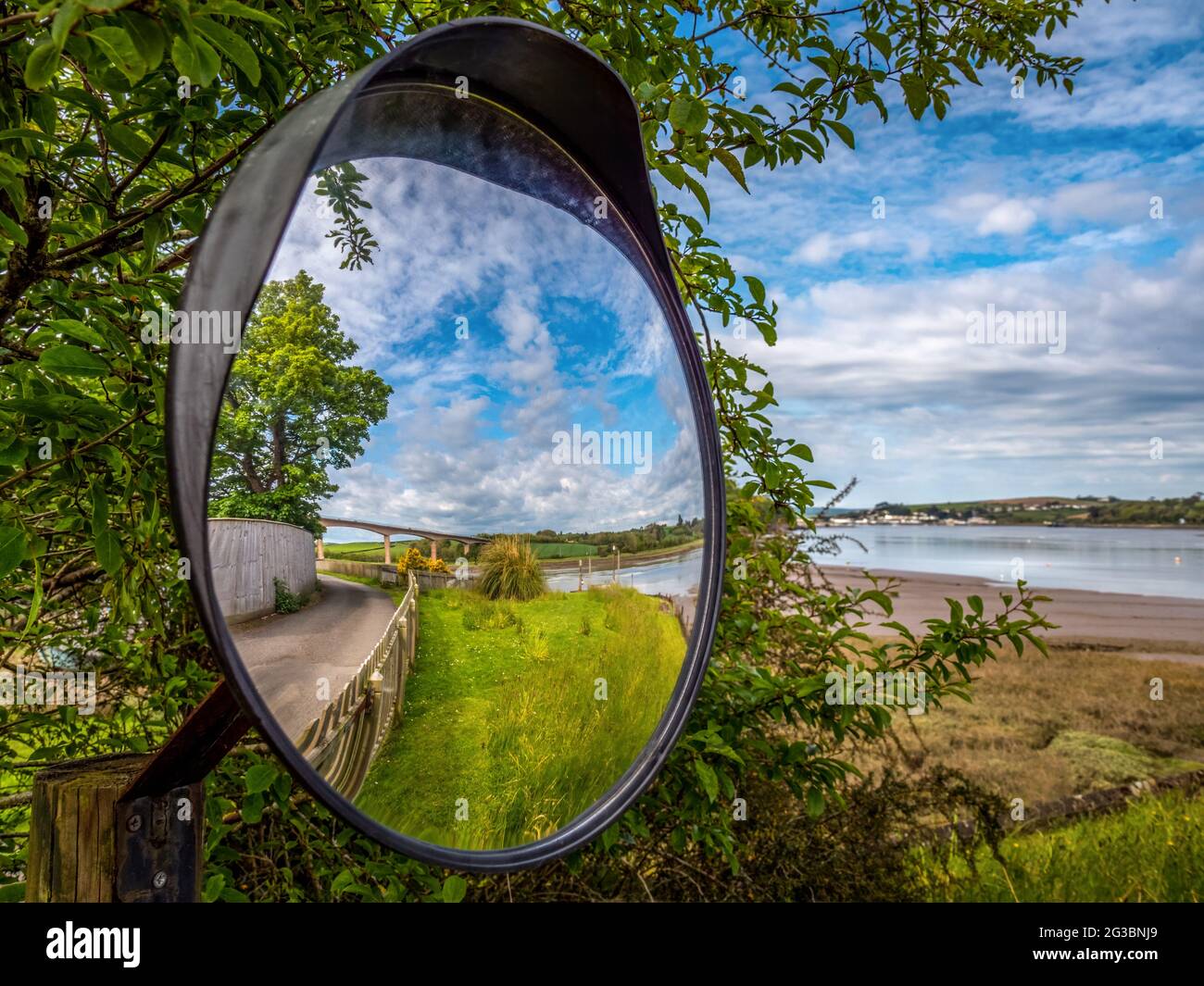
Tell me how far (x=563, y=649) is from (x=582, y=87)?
67 centimetres

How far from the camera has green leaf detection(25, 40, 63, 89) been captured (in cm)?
67

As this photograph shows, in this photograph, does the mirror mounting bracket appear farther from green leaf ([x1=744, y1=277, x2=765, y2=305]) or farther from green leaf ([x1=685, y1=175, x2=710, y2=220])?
green leaf ([x1=744, y1=277, x2=765, y2=305])

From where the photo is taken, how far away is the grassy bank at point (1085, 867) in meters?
3.95

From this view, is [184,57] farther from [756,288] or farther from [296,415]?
[756,288]

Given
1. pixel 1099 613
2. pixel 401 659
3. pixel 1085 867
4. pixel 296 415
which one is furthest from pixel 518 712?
pixel 1099 613

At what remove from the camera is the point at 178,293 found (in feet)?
4.53

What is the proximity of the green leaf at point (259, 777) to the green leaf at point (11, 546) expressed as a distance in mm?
543

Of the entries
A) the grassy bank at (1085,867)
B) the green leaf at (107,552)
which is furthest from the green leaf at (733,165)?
the grassy bank at (1085,867)

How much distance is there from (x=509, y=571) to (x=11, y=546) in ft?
2.30

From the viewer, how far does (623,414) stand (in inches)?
38.3

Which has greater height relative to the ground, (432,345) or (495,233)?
(495,233)

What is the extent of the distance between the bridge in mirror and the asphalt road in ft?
0.14
